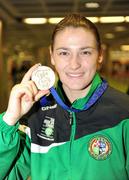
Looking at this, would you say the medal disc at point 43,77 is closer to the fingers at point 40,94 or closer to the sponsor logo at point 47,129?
the fingers at point 40,94

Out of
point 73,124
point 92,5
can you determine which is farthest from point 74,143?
point 92,5

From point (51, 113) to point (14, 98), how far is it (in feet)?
0.61

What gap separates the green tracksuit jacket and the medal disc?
116 millimetres

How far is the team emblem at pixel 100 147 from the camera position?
4.39ft

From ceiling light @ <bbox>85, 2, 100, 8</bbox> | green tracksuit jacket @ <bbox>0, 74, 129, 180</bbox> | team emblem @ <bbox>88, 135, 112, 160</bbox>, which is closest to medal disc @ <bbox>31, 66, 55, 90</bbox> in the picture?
green tracksuit jacket @ <bbox>0, 74, 129, 180</bbox>

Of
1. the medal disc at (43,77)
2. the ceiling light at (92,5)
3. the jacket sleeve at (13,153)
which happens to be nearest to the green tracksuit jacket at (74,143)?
the jacket sleeve at (13,153)

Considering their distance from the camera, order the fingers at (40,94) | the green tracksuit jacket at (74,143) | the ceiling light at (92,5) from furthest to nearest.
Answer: the ceiling light at (92,5) < the fingers at (40,94) < the green tracksuit jacket at (74,143)

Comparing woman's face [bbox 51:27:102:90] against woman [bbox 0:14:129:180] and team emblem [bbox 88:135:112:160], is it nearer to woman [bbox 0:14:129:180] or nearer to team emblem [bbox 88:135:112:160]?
woman [bbox 0:14:129:180]

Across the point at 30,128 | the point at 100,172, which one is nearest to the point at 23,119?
the point at 30,128

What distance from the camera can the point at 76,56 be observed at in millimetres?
1378

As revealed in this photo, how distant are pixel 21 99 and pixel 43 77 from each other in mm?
133

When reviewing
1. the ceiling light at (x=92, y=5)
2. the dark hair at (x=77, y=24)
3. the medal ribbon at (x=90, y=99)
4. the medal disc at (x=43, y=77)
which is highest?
the ceiling light at (x=92, y=5)

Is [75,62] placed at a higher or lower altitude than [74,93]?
higher

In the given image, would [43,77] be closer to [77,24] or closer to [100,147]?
[77,24]
